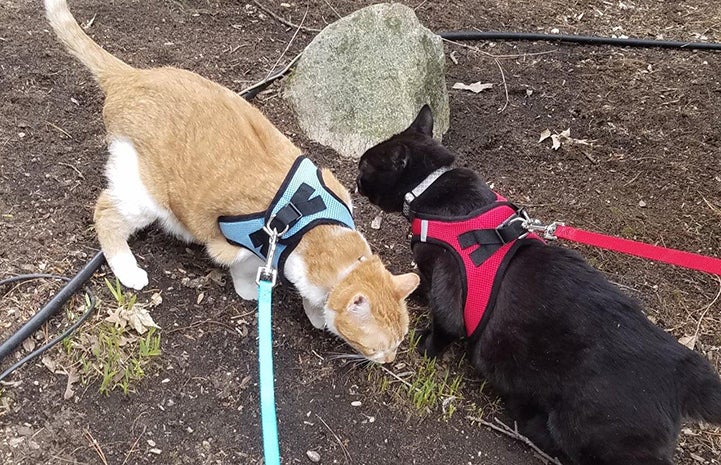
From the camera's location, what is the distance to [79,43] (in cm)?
338

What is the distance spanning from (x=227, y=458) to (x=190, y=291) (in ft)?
3.22

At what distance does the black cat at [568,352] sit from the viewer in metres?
2.68

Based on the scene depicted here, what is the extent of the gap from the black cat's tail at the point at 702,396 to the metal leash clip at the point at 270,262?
1.82m

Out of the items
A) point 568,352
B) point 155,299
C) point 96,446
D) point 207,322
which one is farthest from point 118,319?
point 568,352

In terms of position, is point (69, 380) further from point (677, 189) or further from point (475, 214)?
point (677, 189)

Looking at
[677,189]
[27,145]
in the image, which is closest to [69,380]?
[27,145]

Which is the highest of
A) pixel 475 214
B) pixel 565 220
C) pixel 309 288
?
pixel 475 214

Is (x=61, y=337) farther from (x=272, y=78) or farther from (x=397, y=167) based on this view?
(x=272, y=78)

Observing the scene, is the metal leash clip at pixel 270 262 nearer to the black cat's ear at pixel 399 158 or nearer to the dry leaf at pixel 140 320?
the dry leaf at pixel 140 320

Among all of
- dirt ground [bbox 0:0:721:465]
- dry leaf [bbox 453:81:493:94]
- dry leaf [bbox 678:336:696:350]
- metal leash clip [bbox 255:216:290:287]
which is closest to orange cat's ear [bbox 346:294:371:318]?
metal leash clip [bbox 255:216:290:287]

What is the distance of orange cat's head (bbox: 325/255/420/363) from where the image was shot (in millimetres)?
2797

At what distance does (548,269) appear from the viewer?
9.81 ft

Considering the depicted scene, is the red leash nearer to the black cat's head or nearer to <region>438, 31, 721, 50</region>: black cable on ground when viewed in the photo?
the black cat's head

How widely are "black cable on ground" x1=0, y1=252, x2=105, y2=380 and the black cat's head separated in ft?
5.03
